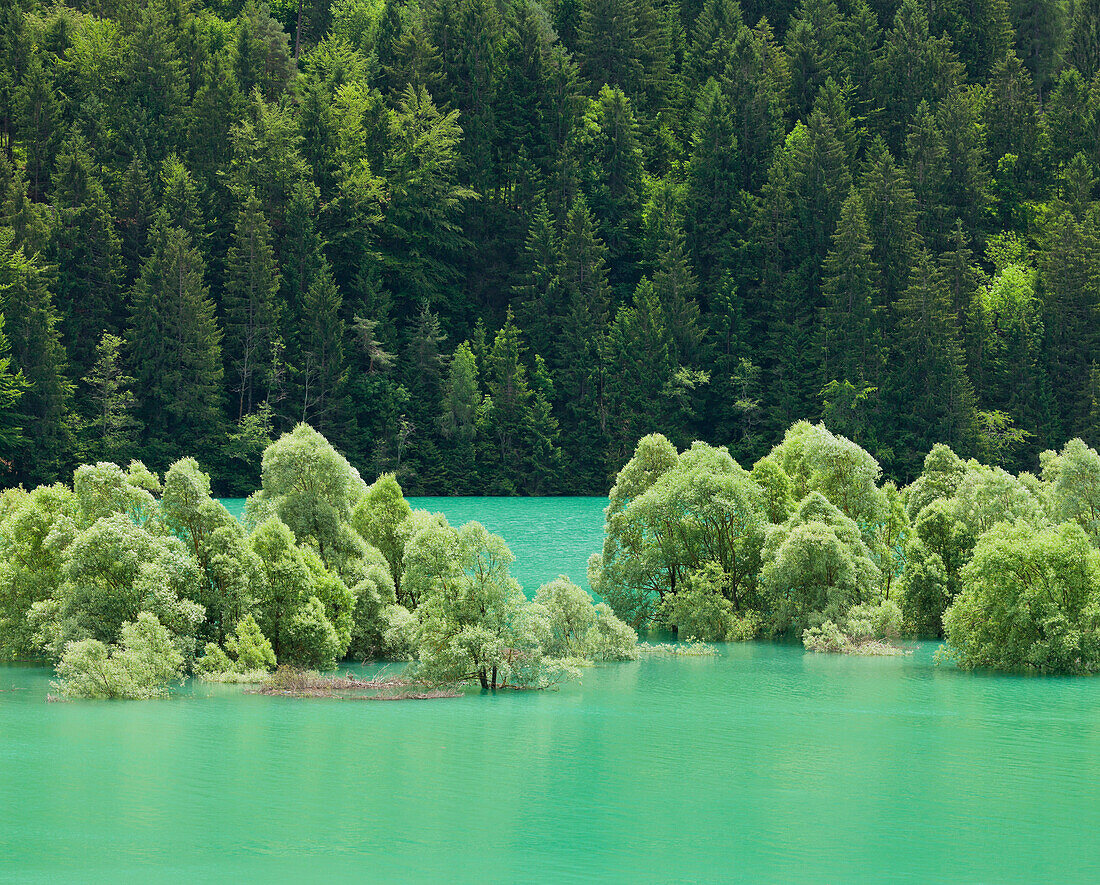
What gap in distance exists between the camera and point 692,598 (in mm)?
50875

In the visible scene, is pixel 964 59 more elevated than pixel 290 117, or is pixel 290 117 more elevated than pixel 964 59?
pixel 964 59

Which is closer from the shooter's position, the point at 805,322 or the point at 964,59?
the point at 805,322

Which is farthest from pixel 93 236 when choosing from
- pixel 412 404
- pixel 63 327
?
pixel 412 404

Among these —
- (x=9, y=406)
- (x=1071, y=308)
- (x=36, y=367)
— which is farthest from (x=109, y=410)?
(x=1071, y=308)

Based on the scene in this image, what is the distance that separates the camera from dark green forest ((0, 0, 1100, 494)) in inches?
4673

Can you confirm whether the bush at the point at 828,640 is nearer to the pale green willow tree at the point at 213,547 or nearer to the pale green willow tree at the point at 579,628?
the pale green willow tree at the point at 579,628

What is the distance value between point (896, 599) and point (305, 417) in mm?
77727

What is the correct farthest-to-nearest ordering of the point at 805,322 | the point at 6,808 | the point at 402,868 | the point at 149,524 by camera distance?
the point at 805,322 → the point at 149,524 → the point at 6,808 → the point at 402,868

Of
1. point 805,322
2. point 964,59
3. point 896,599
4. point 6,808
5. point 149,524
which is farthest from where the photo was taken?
point 964,59

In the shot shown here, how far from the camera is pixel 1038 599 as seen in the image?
41406mm

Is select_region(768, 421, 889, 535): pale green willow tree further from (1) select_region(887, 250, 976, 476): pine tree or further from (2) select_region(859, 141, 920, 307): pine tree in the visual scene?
(2) select_region(859, 141, 920, 307): pine tree

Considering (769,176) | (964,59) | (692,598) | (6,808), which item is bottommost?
(6,808)

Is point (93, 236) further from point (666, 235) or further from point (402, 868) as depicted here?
point (402, 868)

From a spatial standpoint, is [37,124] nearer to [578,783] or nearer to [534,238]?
[534,238]
